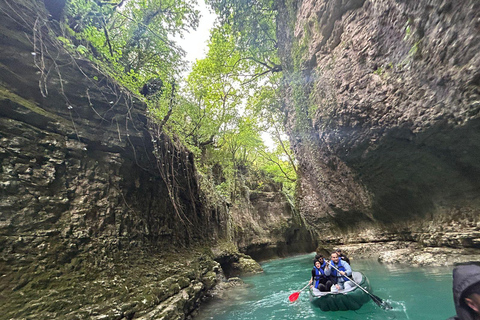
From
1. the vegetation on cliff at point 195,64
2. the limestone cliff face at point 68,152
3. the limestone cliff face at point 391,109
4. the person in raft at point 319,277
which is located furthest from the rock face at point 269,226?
the limestone cliff face at point 68,152

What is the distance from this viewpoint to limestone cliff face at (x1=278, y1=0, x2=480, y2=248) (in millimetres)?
4586

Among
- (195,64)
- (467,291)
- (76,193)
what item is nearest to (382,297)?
(467,291)

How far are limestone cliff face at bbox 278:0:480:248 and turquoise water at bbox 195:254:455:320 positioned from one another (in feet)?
5.82

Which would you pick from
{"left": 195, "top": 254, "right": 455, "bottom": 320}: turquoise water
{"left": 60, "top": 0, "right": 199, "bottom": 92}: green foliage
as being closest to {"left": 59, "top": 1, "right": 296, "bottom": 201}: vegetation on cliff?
{"left": 60, "top": 0, "right": 199, "bottom": 92}: green foliage

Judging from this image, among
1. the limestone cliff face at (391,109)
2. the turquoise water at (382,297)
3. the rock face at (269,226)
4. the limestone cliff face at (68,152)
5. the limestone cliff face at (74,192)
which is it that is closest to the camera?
the limestone cliff face at (74,192)

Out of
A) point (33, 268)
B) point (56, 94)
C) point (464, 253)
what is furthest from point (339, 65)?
point (33, 268)

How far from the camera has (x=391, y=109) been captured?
20.6 feet

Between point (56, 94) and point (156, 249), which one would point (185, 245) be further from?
point (56, 94)

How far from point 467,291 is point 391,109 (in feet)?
19.9

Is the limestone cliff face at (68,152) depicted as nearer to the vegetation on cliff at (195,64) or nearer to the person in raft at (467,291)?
the vegetation on cliff at (195,64)

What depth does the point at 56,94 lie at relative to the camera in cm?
426

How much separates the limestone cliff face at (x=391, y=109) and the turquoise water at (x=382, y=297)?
69.8 inches

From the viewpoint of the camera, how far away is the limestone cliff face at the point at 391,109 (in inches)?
181

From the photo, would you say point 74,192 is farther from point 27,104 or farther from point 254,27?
point 254,27
